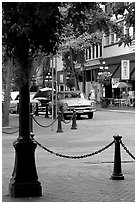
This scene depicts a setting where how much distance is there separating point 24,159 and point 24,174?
0.23 metres

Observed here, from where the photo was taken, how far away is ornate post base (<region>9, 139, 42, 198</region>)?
7.26 m

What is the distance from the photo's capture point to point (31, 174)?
7352mm

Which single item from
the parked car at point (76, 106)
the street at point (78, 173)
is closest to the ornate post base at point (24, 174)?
the street at point (78, 173)

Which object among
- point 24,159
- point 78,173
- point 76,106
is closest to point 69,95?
point 76,106

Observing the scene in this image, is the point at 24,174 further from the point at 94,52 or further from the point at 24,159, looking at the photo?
the point at 94,52

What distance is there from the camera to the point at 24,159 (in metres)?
7.33

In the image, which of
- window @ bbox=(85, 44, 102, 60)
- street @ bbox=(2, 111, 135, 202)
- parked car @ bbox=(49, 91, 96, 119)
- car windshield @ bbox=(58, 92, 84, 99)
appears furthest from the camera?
window @ bbox=(85, 44, 102, 60)

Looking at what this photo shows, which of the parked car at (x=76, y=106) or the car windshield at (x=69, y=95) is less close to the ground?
the car windshield at (x=69, y=95)

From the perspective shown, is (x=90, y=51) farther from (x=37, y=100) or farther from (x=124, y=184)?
(x=124, y=184)

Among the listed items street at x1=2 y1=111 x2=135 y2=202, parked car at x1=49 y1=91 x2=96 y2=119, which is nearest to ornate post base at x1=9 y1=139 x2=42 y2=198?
street at x1=2 y1=111 x2=135 y2=202

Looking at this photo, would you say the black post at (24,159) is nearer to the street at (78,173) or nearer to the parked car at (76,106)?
the street at (78,173)

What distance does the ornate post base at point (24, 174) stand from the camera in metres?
7.26

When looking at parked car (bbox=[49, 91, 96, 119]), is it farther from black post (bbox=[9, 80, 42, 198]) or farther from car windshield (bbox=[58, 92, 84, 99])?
black post (bbox=[9, 80, 42, 198])

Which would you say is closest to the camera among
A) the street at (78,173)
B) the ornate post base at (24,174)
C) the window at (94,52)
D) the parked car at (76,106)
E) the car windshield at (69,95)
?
the ornate post base at (24,174)
